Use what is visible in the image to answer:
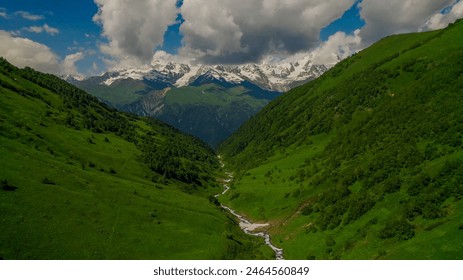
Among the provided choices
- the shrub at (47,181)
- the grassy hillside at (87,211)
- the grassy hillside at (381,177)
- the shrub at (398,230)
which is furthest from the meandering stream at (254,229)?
the shrub at (47,181)

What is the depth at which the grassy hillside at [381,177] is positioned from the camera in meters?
62.6

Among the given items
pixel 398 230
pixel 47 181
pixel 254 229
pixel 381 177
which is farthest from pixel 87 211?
pixel 381 177

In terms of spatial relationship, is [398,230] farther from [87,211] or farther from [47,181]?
[47,181]

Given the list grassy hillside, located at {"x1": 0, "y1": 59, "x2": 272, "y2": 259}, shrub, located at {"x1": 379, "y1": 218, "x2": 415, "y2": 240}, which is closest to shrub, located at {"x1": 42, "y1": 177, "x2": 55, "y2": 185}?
grassy hillside, located at {"x1": 0, "y1": 59, "x2": 272, "y2": 259}

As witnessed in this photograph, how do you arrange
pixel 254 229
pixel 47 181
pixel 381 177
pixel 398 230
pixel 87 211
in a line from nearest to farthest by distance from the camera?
pixel 398 230
pixel 87 211
pixel 381 177
pixel 47 181
pixel 254 229

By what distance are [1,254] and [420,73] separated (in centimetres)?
15805

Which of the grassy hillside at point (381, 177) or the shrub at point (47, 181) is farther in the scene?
the shrub at point (47, 181)

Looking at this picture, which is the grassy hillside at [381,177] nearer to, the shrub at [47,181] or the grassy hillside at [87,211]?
the grassy hillside at [87,211]

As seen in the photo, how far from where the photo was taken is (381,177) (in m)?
87.2

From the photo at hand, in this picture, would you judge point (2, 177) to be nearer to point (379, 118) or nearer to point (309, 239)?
point (309, 239)

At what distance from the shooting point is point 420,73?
152m

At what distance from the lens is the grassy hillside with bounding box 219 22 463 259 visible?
205 ft

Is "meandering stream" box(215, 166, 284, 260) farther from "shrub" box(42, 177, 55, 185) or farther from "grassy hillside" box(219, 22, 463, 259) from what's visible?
"shrub" box(42, 177, 55, 185)

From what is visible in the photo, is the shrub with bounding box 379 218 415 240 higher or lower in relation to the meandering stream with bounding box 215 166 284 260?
higher
